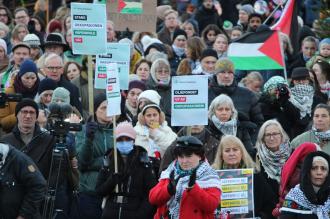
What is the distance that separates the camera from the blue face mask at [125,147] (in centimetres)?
1511

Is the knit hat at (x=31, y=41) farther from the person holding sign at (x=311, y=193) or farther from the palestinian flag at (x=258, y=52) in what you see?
the person holding sign at (x=311, y=193)

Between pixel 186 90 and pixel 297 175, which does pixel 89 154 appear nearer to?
pixel 186 90

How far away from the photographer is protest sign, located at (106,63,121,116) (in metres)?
15.8

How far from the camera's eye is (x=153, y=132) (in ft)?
53.9

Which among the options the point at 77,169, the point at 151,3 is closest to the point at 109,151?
the point at 77,169

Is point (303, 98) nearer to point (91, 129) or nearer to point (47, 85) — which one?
point (47, 85)

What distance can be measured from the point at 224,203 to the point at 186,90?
183cm

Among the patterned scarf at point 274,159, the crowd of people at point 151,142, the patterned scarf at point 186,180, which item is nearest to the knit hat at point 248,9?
the crowd of people at point 151,142

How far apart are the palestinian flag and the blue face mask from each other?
18.7ft

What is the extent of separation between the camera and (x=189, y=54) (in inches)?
854

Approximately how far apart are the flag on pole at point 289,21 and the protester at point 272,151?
6.44 meters

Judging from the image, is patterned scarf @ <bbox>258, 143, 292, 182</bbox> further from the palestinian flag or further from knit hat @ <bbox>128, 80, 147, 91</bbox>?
the palestinian flag

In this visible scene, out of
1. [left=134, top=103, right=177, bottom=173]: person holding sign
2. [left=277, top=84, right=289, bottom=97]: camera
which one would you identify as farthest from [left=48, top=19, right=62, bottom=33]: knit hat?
[left=134, top=103, right=177, bottom=173]: person holding sign

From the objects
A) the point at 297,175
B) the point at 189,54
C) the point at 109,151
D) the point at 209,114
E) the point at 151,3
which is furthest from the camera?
the point at 189,54
